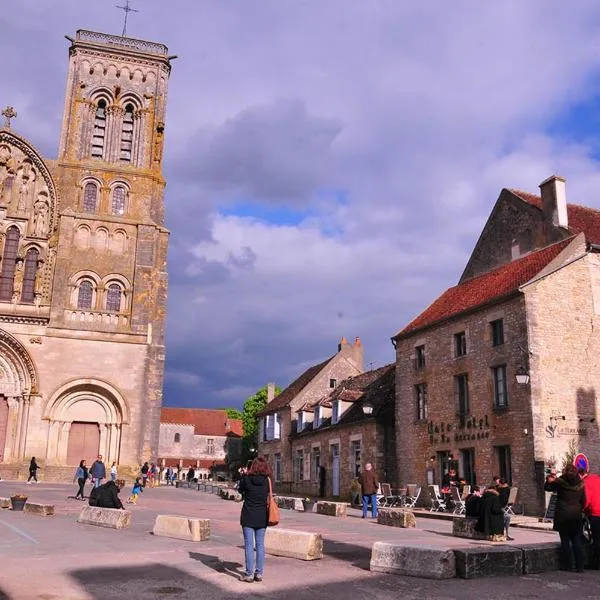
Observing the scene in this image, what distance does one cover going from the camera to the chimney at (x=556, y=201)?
26.6 metres

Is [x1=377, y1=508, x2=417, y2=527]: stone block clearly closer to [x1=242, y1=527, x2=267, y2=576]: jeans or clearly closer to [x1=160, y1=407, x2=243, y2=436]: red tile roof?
[x1=242, y1=527, x2=267, y2=576]: jeans

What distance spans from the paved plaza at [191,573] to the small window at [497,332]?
35.6ft

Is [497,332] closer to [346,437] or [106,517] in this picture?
[346,437]

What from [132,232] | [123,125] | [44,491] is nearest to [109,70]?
[123,125]

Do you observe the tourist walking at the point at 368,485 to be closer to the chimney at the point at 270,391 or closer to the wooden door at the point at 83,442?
the wooden door at the point at 83,442

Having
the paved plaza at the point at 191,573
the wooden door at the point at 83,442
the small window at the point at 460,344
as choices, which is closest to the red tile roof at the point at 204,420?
the wooden door at the point at 83,442

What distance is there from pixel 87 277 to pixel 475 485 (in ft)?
70.5

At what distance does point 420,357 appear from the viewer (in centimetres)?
2867

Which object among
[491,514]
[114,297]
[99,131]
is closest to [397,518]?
[491,514]

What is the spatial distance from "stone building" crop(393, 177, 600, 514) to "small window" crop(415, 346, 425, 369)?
0.16ft

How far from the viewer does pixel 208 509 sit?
20516 millimetres

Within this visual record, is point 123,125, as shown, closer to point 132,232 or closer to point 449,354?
point 132,232

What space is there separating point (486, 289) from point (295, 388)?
21707 mm

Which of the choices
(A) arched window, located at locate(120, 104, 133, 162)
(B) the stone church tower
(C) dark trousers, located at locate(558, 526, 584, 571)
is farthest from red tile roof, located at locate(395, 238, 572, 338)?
(A) arched window, located at locate(120, 104, 133, 162)
